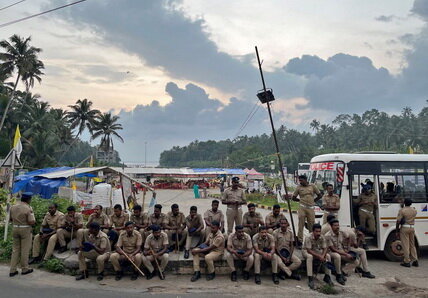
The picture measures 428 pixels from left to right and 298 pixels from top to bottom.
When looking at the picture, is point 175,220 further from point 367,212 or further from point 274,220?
point 367,212

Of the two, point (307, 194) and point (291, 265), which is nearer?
point (291, 265)

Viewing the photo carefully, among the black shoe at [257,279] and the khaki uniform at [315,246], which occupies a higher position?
the khaki uniform at [315,246]

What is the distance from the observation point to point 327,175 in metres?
9.41

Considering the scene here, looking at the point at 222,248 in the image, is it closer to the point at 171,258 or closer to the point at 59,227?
the point at 171,258

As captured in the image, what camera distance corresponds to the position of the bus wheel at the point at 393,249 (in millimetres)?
8789

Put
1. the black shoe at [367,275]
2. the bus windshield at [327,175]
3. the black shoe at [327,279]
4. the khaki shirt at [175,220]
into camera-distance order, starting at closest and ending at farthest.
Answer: the black shoe at [327,279]
the black shoe at [367,275]
the khaki shirt at [175,220]
the bus windshield at [327,175]

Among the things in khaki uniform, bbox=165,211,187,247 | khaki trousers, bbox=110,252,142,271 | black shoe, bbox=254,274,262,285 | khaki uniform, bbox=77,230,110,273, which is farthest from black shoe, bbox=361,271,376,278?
khaki uniform, bbox=77,230,110,273

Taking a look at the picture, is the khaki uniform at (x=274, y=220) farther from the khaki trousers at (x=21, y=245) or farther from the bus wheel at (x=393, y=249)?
the khaki trousers at (x=21, y=245)

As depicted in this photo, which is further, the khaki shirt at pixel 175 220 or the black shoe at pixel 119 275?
the khaki shirt at pixel 175 220

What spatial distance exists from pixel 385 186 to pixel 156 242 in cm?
614

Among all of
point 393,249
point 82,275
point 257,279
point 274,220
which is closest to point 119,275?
point 82,275

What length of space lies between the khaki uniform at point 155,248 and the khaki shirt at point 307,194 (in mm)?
3645

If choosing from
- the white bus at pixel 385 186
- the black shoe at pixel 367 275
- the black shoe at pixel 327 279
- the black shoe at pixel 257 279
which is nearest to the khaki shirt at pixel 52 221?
the black shoe at pixel 257 279

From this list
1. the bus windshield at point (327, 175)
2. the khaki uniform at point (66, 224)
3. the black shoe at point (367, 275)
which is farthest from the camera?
the bus windshield at point (327, 175)
